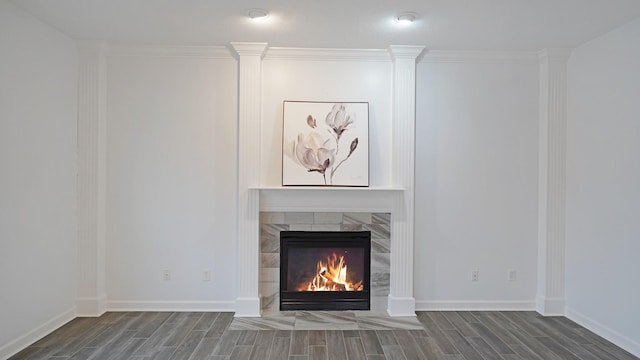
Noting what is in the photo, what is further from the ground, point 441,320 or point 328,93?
point 328,93

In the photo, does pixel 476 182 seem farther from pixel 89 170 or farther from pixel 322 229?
pixel 89 170

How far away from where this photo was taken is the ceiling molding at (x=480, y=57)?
427 cm

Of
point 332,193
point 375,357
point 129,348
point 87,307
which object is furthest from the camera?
point 332,193

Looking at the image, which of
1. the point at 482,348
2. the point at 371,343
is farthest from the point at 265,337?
the point at 482,348

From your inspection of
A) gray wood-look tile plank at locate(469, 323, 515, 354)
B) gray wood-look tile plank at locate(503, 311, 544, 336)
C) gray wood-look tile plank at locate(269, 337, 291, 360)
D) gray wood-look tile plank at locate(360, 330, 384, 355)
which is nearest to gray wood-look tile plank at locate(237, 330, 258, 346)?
gray wood-look tile plank at locate(269, 337, 291, 360)

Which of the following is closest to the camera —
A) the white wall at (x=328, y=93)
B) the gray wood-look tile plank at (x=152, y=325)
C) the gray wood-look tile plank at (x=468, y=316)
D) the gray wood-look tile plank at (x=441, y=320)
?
the gray wood-look tile plank at (x=152, y=325)

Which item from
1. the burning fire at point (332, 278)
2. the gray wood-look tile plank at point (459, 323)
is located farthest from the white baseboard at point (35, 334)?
the gray wood-look tile plank at point (459, 323)

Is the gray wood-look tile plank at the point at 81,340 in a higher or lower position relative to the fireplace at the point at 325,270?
lower

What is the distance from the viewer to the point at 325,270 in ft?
14.3

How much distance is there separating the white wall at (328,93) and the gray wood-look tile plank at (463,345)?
147 centimetres

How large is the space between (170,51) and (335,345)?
10.1 feet

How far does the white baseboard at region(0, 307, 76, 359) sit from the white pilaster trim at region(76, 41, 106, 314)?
0.19m

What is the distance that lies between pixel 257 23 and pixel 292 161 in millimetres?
1285

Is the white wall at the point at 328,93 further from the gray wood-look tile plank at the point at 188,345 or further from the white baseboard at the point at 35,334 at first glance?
the white baseboard at the point at 35,334
